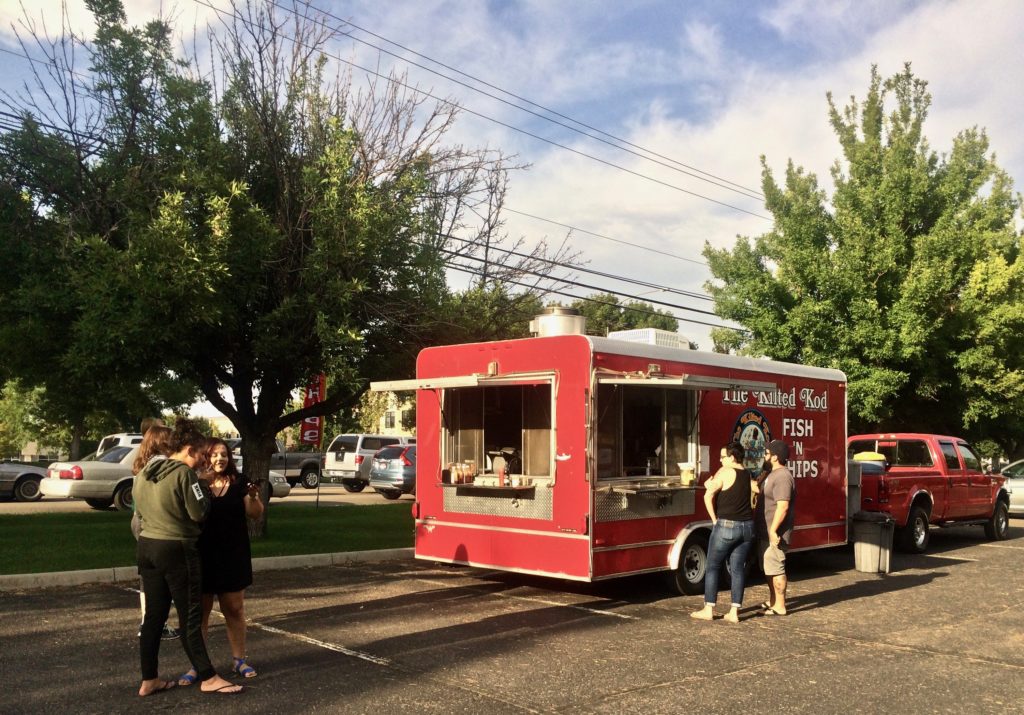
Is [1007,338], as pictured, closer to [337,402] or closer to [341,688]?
[337,402]

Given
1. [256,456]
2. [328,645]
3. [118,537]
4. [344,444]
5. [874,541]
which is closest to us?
[328,645]

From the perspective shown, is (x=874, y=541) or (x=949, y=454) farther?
(x=949, y=454)

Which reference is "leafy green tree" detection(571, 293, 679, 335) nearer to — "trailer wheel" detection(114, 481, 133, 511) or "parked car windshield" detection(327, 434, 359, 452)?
"parked car windshield" detection(327, 434, 359, 452)

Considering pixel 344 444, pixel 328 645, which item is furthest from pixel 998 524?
pixel 344 444

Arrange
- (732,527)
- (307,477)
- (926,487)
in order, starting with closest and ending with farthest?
1. (732,527)
2. (926,487)
3. (307,477)

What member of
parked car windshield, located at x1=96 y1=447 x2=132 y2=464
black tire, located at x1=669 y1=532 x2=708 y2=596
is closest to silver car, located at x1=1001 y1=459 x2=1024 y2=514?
black tire, located at x1=669 y1=532 x2=708 y2=596

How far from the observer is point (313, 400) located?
16.7 m

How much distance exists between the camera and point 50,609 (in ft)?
28.6

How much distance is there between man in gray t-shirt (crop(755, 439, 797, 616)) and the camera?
29.9 ft

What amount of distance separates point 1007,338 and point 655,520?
1477cm

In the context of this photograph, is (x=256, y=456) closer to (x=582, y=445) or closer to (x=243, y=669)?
(x=582, y=445)

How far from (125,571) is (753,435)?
753cm

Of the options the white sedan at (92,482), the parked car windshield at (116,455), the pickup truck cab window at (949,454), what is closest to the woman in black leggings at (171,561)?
the pickup truck cab window at (949,454)

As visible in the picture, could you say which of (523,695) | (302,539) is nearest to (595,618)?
(523,695)
